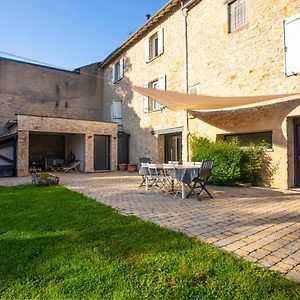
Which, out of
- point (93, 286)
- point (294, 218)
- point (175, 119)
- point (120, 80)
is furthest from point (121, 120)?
point (93, 286)

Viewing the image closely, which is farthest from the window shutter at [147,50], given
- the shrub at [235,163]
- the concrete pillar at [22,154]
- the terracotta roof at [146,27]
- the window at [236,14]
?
the shrub at [235,163]

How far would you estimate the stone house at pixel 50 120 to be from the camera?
12.0 m

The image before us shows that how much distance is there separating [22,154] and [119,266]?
10918mm

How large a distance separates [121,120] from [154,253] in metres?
14.2

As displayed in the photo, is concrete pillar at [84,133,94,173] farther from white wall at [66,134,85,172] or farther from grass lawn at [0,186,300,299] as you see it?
grass lawn at [0,186,300,299]

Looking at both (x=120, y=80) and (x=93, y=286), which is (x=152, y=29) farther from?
(x=93, y=286)

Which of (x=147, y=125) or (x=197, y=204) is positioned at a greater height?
(x=147, y=125)

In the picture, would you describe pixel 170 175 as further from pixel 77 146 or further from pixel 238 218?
pixel 77 146

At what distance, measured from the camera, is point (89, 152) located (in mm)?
13883

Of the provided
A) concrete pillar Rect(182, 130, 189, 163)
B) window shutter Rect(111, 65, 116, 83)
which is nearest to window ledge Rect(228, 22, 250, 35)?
concrete pillar Rect(182, 130, 189, 163)

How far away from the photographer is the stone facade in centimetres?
1188

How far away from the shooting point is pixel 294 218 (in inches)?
167

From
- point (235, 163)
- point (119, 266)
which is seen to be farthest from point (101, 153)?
point (119, 266)

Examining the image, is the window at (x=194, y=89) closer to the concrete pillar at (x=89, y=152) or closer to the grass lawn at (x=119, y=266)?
the concrete pillar at (x=89, y=152)
